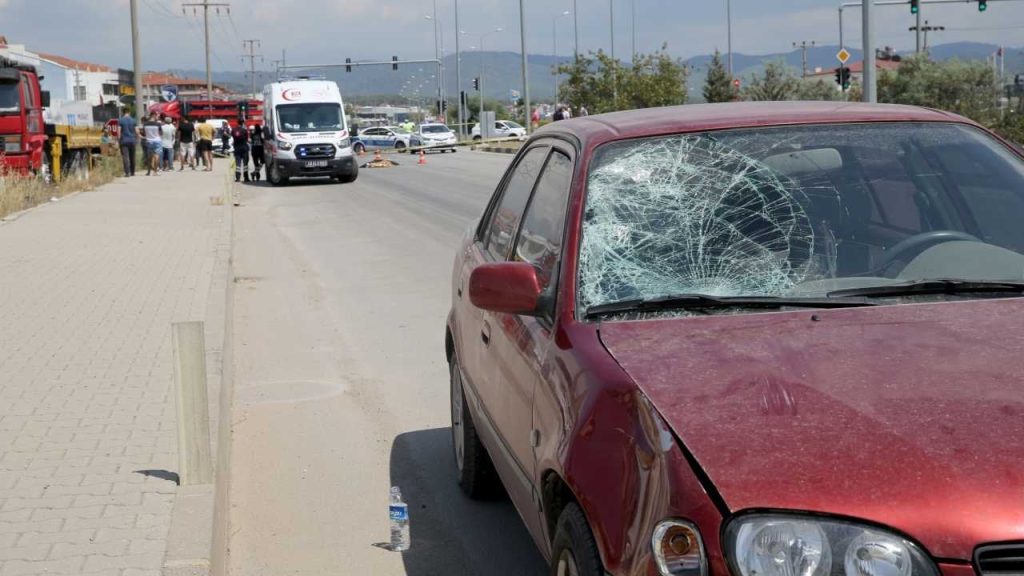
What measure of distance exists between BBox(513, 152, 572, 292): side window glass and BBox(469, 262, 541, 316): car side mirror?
0.12 metres

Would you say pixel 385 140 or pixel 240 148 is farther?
pixel 385 140

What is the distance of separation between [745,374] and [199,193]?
24466 mm

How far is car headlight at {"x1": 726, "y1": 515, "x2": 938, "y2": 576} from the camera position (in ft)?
8.27

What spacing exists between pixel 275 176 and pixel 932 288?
29.9m

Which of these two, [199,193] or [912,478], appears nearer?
[912,478]

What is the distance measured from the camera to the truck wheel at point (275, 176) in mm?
32344

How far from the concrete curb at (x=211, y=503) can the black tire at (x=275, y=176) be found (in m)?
23.6

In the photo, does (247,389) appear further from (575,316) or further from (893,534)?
(893,534)

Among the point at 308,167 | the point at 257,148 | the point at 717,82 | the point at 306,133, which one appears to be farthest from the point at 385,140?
the point at 308,167

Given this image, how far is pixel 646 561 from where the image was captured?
272cm

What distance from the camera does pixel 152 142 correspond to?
35.6 meters

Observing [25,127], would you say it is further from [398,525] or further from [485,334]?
[485,334]

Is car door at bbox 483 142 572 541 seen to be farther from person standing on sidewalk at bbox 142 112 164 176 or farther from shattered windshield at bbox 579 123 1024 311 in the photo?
person standing on sidewalk at bbox 142 112 164 176

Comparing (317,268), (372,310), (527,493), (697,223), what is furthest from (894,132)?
(317,268)
